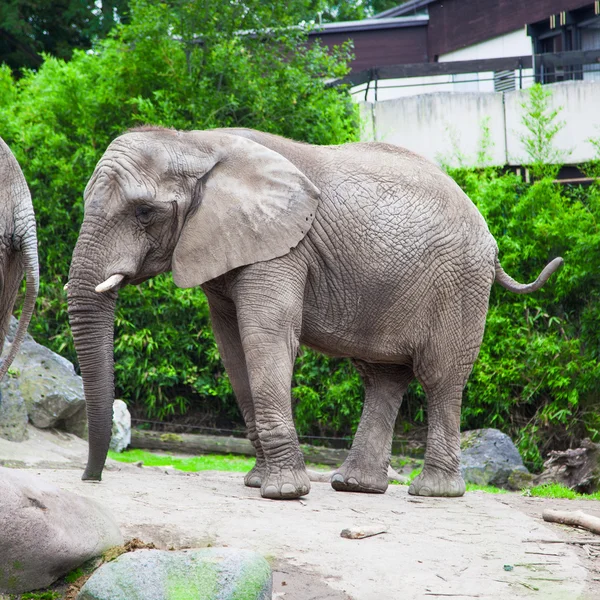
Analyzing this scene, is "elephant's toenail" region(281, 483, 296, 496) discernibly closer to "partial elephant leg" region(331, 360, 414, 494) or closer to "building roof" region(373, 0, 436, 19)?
"partial elephant leg" region(331, 360, 414, 494)

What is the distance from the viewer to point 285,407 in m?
6.89

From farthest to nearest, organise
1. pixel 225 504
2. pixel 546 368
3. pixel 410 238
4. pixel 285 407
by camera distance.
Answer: pixel 546 368
pixel 410 238
pixel 285 407
pixel 225 504

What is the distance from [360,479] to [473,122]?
27.3 feet

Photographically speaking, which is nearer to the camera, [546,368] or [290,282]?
[290,282]

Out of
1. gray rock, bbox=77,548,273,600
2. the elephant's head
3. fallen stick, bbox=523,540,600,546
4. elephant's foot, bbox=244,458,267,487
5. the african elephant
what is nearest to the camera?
gray rock, bbox=77,548,273,600

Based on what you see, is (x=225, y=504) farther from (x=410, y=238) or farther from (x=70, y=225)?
(x=70, y=225)

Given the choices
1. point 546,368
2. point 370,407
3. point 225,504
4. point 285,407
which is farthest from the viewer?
point 546,368

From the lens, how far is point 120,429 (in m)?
12.0

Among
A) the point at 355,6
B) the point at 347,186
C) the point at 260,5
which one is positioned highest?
the point at 355,6

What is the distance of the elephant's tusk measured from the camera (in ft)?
21.6

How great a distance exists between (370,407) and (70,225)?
7098 millimetres

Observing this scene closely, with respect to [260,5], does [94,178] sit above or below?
below

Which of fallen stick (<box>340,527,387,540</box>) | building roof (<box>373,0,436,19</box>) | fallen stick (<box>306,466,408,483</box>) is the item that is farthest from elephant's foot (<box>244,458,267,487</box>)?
building roof (<box>373,0,436,19</box>)

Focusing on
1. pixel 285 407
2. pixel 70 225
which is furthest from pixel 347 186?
pixel 70 225
